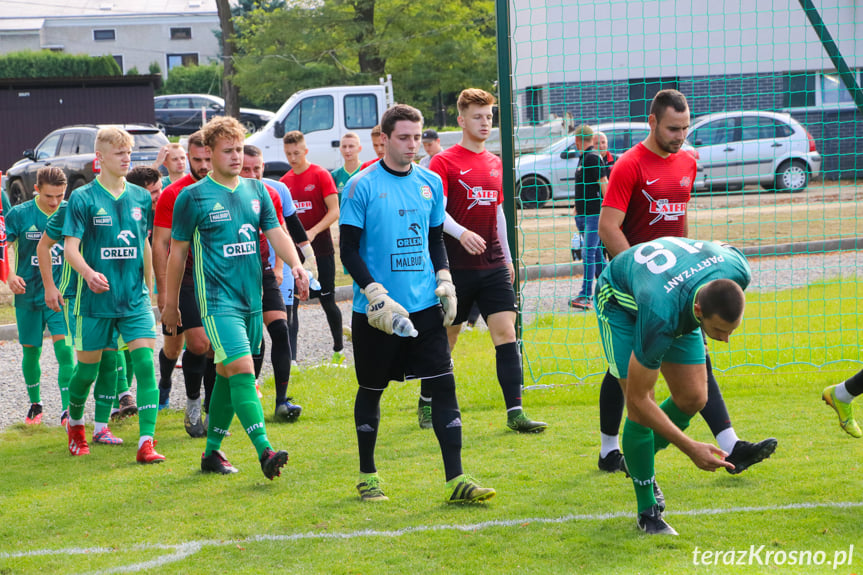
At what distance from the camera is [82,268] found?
5.73 metres

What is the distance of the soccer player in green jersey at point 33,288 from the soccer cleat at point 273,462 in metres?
2.85

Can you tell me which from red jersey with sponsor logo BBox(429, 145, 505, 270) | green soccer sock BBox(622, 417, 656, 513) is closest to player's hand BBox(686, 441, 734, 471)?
green soccer sock BBox(622, 417, 656, 513)

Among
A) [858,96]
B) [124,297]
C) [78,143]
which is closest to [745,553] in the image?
[124,297]

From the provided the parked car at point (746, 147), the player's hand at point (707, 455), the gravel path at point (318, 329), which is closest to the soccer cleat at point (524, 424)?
the player's hand at point (707, 455)

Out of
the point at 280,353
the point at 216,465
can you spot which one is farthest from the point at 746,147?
the point at 216,465

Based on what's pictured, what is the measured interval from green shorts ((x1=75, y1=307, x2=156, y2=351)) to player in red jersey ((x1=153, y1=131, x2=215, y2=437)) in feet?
0.42

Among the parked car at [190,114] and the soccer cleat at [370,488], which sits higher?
the parked car at [190,114]

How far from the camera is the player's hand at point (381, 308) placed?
4.61 meters

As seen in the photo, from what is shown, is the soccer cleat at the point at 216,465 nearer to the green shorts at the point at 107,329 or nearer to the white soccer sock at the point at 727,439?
the green shorts at the point at 107,329

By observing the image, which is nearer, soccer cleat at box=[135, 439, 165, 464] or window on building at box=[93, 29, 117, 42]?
soccer cleat at box=[135, 439, 165, 464]

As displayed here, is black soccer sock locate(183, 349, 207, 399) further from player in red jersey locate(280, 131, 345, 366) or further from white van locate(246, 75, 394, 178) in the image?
white van locate(246, 75, 394, 178)

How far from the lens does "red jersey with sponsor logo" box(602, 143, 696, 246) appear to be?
5250mm

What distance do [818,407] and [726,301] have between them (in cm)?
367

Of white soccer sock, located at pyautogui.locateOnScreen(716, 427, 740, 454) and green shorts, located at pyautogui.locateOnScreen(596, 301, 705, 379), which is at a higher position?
green shorts, located at pyautogui.locateOnScreen(596, 301, 705, 379)
